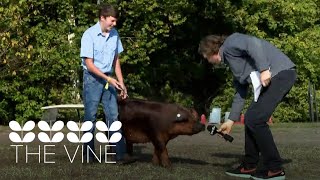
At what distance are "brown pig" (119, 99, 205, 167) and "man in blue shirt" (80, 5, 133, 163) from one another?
0.25 meters

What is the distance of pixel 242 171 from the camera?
7305 mm

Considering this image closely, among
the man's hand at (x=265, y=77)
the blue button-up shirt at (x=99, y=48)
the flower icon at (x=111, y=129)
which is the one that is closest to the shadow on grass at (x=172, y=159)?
the flower icon at (x=111, y=129)

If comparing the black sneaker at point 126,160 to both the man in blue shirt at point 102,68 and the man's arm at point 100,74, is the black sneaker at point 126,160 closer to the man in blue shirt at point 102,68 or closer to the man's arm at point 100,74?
the man in blue shirt at point 102,68

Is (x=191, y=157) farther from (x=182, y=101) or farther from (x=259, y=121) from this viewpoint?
(x=182, y=101)

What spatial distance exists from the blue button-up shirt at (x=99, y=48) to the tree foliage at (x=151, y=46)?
12.8 metres

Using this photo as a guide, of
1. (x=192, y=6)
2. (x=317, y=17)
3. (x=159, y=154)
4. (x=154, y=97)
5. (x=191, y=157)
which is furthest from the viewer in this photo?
(x=317, y=17)

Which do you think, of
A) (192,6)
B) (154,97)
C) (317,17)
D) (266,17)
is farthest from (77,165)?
(317,17)

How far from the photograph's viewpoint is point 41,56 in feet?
72.4

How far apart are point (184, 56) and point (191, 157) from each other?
19.1m

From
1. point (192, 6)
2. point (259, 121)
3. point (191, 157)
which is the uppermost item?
point (192, 6)

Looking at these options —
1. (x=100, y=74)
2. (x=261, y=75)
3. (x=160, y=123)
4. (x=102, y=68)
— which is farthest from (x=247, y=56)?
(x=102, y=68)

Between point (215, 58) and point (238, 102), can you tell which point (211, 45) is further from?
point (238, 102)

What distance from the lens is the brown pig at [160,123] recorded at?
303 inches

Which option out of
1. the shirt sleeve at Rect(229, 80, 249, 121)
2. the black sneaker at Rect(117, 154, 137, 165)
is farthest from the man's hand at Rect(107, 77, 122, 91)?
the shirt sleeve at Rect(229, 80, 249, 121)
